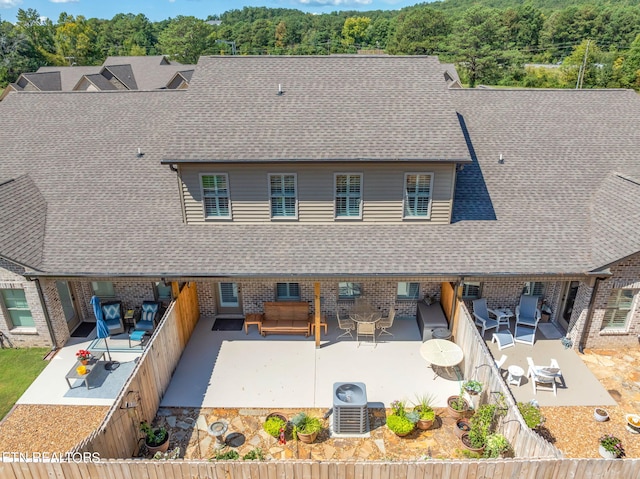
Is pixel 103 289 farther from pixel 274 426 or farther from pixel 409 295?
pixel 409 295

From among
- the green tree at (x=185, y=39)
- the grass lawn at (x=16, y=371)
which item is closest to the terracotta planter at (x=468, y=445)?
the grass lawn at (x=16, y=371)

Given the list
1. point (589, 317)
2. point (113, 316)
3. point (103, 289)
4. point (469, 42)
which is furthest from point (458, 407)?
point (469, 42)

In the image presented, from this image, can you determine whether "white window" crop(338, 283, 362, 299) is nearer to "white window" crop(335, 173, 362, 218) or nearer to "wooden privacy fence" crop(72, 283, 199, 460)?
"white window" crop(335, 173, 362, 218)

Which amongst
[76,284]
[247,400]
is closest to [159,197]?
[76,284]

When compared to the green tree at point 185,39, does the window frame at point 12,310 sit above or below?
below

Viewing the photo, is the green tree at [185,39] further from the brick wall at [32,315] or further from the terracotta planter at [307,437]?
the terracotta planter at [307,437]

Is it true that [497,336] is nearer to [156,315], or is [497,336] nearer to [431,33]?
[156,315]
